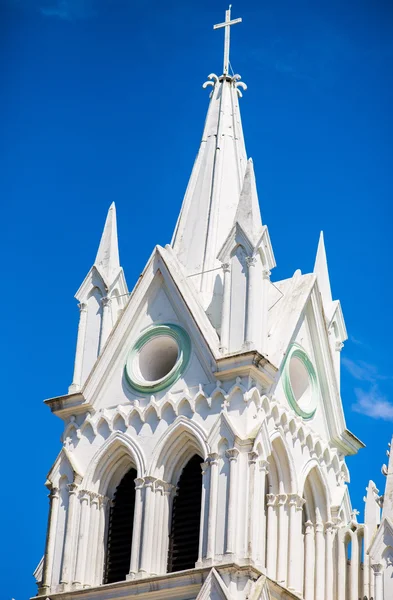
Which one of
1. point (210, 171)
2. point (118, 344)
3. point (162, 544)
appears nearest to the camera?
point (162, 544)

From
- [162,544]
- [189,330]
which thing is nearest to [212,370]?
[189,330]

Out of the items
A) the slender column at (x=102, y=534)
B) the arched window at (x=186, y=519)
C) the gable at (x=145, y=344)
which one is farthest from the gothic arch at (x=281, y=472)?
the slender column at (x=102, y=534)

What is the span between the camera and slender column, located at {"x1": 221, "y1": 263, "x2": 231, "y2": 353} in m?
34.5

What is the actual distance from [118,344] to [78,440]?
2125 millimetres

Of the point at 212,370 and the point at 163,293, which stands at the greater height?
the point at 163,293

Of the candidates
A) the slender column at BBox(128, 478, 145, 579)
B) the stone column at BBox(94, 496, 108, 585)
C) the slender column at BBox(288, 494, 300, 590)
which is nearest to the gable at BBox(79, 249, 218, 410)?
the slender column at BBox(128, 478, 145, 579)

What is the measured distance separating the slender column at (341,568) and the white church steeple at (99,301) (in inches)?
238

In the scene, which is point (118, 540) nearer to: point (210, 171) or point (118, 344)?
point (118, 344)

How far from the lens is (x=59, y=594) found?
111 ft

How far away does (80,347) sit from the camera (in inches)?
1439

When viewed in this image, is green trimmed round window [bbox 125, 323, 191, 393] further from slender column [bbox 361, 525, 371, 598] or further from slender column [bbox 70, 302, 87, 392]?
slender column [bbox 361, 525, 371, 598]

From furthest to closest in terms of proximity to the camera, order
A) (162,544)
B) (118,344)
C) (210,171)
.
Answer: (210,171) < (118,344) < (162,544)

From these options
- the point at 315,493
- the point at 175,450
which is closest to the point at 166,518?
the point at 175,450

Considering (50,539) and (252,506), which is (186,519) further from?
(50,539)
